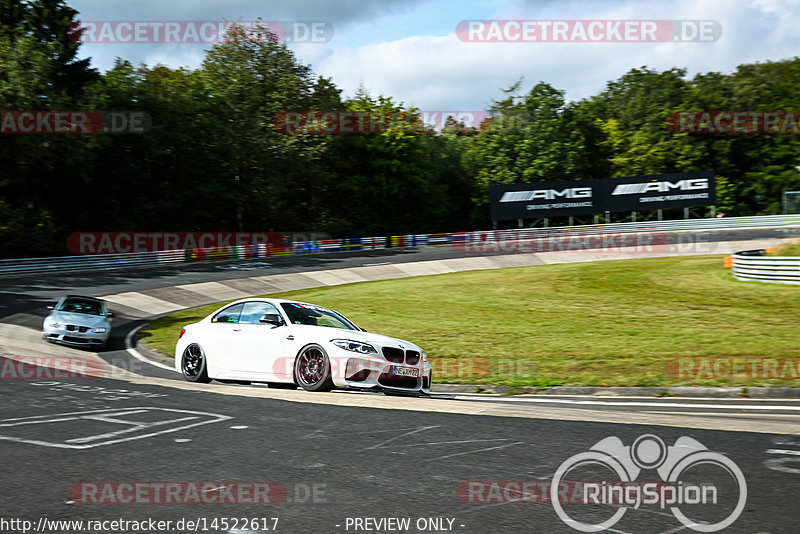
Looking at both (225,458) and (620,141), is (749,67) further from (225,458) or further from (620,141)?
(225,458)

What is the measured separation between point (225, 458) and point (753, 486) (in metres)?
4.22

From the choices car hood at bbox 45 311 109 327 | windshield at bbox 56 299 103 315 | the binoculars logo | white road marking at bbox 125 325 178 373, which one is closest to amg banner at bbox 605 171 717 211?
white road marking at bbox 125 325 178 373

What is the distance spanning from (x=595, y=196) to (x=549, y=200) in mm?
3521

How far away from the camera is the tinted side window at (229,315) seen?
1217cm

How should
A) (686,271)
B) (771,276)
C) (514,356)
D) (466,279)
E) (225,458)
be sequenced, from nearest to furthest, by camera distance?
(225,458)
(514,356)
(771,276)
(686,271)
(466,279)

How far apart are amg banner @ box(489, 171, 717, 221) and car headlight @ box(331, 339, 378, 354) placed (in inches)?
1748

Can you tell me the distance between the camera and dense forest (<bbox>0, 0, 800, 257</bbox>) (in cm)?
4609

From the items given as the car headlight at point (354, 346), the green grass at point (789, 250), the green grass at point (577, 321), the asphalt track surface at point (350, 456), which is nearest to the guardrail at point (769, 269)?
the green grass at point (577, 321)

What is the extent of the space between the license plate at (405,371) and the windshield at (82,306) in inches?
507

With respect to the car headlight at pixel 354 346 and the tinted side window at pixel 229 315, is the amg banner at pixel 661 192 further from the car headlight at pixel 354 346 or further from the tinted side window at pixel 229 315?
the car headlight at pixel 354 346

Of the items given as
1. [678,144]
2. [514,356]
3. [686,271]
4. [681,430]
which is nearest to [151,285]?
[514,356]

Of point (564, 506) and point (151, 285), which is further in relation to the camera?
Result: point (151, 285)

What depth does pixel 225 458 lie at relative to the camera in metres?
6.16

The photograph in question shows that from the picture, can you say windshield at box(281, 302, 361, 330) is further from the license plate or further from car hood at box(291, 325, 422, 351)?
the license plate
